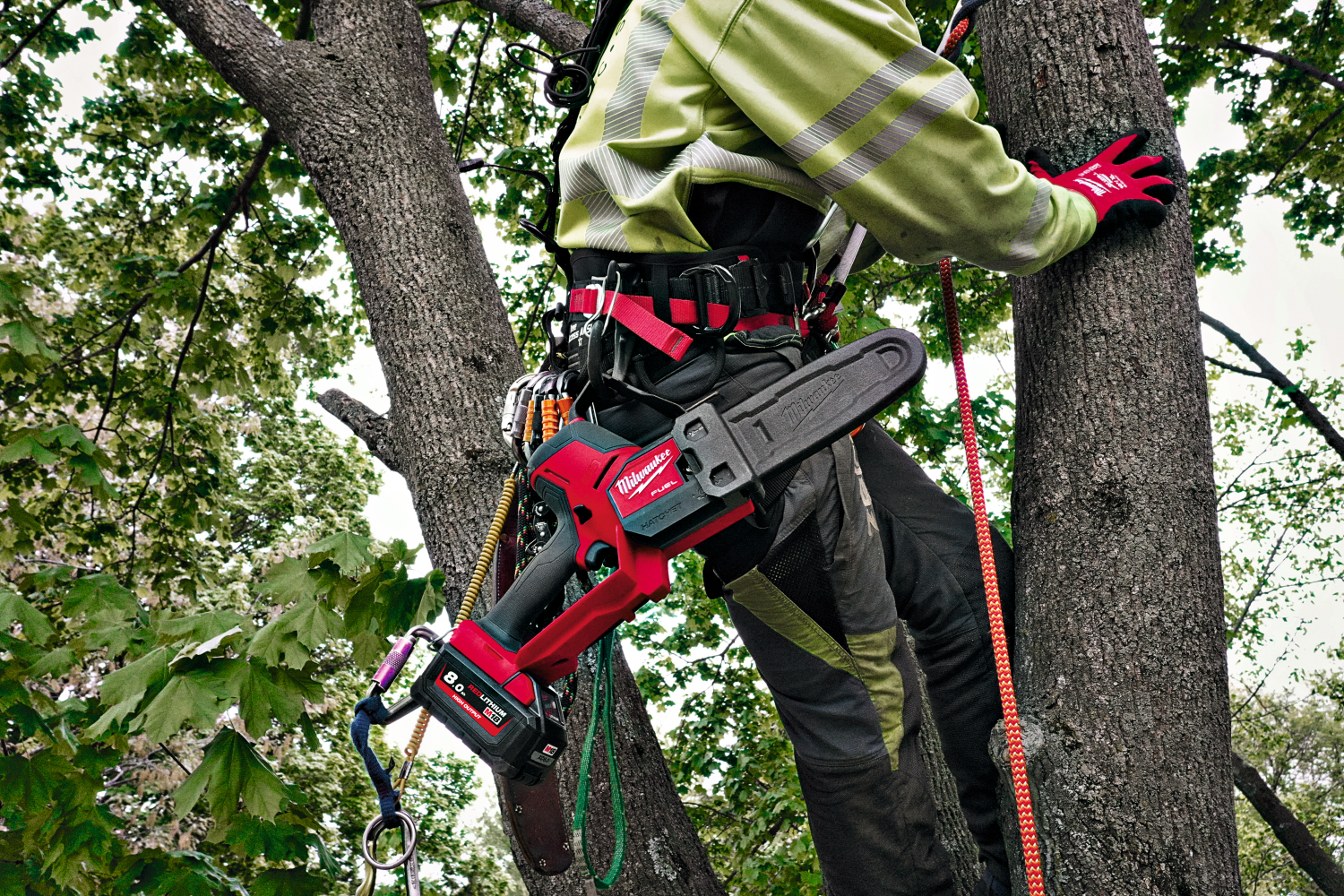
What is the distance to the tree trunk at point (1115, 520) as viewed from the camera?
5.35 feet

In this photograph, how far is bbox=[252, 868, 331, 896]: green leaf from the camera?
2.80m

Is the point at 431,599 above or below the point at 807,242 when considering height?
below

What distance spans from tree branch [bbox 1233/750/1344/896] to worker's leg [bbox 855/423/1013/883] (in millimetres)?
4302

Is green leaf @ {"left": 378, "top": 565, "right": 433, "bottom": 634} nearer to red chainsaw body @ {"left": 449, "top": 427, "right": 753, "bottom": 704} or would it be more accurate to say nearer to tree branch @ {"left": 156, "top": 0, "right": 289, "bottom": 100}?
red chainsaw body @ {"left": 449, "top": 427, "right": 753, "bottom": 704}

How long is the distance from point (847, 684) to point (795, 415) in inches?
25.7

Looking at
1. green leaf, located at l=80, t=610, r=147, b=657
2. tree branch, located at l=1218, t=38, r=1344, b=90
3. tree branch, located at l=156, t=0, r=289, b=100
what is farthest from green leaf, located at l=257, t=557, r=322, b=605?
tree branch, located at l=1218, t=38, r=1344, b=90

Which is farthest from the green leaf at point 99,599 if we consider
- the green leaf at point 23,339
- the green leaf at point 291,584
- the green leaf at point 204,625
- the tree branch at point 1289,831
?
the tree branch at point 1289,831

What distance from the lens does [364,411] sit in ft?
10.4

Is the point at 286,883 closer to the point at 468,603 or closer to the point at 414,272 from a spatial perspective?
the point at 468,603

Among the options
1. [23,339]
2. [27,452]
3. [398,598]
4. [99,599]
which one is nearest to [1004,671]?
[398,598]

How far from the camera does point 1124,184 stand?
1834 millimetres

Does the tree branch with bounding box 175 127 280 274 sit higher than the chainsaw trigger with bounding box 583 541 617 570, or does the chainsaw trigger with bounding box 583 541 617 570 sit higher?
the tree branch with bounding box 175 127 280 274

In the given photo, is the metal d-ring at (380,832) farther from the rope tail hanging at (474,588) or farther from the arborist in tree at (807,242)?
the arborist in tree at (807,242)

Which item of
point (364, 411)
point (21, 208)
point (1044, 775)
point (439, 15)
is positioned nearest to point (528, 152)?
point (439, 15)
